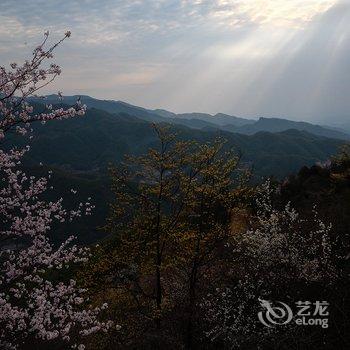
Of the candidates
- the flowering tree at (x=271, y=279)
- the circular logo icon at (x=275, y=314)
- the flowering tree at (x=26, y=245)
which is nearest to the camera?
the flowering tree at (x=26, y=245)

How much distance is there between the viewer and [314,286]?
1678 centimetres

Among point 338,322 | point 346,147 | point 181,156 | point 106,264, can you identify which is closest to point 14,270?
point 106,264

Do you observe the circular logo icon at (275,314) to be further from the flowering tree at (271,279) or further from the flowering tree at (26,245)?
the flowering tree at (26,245)

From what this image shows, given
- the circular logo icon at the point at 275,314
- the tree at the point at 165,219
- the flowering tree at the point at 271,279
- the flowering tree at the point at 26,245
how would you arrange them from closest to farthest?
the flowering tree at the point at 26,245
the circular logo icon at the point at 275,314
the flowering tree at the point at 271,279
the tree at the point at 165,219

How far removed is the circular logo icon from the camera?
50.8ft

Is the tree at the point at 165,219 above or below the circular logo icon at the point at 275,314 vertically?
above

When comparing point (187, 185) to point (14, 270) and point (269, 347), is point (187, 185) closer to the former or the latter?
point (269, 347)

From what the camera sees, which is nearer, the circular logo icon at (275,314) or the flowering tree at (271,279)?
the circular logo icon at (275,314)

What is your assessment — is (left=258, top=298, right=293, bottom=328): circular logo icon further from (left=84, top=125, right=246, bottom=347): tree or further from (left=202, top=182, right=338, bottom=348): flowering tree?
(left=84, top=125, right=246, bottom=347): tree

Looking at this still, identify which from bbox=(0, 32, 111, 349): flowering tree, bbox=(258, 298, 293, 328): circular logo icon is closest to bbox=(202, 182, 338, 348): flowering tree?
bbox=(258, 298, 293, 328): circular logo icon

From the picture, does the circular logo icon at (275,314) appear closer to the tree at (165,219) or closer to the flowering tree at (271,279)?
the flowering tree at (271,279)

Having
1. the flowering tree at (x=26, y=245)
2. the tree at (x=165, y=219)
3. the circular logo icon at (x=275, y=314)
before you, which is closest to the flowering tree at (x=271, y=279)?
the circular logo icon at (x=275, y=314)

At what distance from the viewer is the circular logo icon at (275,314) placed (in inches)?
610

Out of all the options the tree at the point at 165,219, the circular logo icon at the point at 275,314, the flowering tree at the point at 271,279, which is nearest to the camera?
the circular logo icon at the point at 275,314
